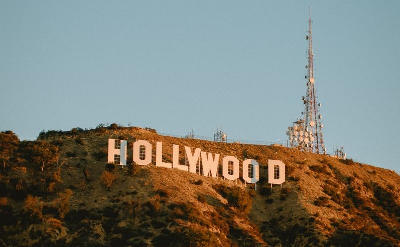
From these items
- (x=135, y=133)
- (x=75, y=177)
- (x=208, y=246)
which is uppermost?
(x=135, y=133)

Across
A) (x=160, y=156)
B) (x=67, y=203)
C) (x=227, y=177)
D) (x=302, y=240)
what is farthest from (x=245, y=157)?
(x=67, y=203)

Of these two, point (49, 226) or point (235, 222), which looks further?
point (235, 222)

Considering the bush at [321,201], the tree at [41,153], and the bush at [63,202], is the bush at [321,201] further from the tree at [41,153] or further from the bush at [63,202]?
the tree at [41,153]

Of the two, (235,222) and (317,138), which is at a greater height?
(317,138)

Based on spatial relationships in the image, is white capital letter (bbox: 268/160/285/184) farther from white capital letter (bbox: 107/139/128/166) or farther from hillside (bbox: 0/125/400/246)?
white capital letter (bbox: 107/139/128/166)

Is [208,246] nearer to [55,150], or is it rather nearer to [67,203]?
[67,203]

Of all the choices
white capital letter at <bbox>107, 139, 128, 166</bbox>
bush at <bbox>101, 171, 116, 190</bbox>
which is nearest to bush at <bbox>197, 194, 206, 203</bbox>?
bush at <bbox>101, 171, 116, 190</bbox>

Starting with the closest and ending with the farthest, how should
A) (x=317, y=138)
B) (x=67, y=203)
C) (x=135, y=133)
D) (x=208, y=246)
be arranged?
(x=208, y=246), (x=67, y=203), (x=135, y=133), (x=317, y=138)
